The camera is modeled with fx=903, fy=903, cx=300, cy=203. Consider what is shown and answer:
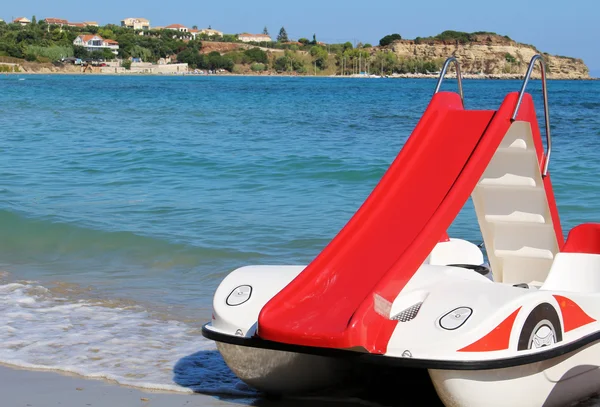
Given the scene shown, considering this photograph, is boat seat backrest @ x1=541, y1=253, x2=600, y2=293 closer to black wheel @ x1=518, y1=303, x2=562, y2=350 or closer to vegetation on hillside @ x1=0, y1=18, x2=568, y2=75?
black wheel @ x1=518, y1=303, x2=562, y2=350

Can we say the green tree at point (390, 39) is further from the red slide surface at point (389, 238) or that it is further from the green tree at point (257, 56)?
the red slide surface at point (389, 238)

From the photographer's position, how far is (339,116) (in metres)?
31.0

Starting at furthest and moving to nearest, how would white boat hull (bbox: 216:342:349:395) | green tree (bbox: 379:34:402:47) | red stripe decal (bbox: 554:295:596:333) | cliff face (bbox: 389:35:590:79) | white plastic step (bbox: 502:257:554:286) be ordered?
green tree (bbox: 379:34:402:47) → cliff face (bbox: 389:35:590:79) → white plastic step (bbox: 502:257:554:286) → white boat hull (bbox: 216:342:349:395) → red stripe decal (bbox: 554:295:596:333)

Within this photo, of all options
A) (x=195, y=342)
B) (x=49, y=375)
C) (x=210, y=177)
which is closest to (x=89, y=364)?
(x=49, y=375)

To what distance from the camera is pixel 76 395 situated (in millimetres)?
A: 4223

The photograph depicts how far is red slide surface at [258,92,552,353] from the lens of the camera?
3.52m

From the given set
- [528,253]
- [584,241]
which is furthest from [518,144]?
[528,253]

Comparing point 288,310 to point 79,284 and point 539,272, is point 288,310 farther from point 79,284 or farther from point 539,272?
point 79,284

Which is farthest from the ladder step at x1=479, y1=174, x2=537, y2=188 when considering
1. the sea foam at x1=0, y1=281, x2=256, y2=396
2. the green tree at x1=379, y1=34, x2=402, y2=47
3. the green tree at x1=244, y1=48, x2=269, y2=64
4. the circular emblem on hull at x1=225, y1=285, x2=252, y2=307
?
the green tree at x1=379, y1=34, x2=402, y2=47

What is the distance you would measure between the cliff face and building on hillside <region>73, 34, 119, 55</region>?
2090 inches

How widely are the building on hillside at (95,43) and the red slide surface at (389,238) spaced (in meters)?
161

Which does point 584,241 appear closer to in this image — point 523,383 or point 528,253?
point 528,253

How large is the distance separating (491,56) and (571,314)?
6242 inches

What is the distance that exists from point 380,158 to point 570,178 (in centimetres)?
423
